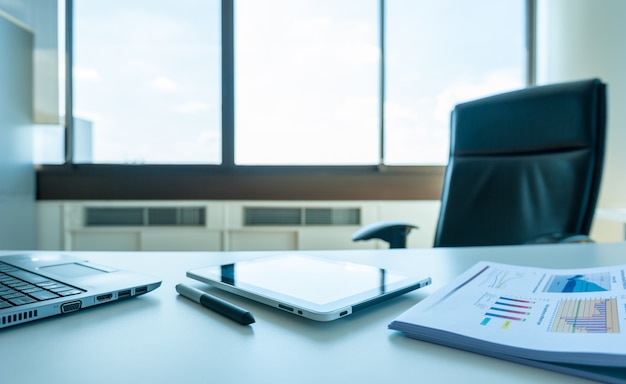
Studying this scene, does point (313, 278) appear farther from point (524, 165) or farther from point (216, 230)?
point (216, 230)

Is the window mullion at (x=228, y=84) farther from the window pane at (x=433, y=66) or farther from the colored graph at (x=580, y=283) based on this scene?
the colored graph at (x=580, y=283)

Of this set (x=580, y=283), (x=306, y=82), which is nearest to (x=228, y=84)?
(x=306, y=82)

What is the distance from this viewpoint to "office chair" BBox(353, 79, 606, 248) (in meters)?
1.16

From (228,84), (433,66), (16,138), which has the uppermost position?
(433,66)

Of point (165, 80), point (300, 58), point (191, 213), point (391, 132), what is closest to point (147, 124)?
point (165, 80)

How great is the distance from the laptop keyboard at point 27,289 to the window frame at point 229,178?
1.81 metres

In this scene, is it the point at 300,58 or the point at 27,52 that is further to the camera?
the point at 300,58

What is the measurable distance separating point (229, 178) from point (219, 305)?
1.94m

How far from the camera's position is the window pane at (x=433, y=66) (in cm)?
239

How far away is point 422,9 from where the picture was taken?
95.2 inches

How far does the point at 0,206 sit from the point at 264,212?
1419 mm

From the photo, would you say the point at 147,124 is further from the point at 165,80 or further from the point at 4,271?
the point at 4,271

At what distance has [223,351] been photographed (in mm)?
369

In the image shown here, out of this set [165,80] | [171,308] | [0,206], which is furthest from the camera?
[165,80]
